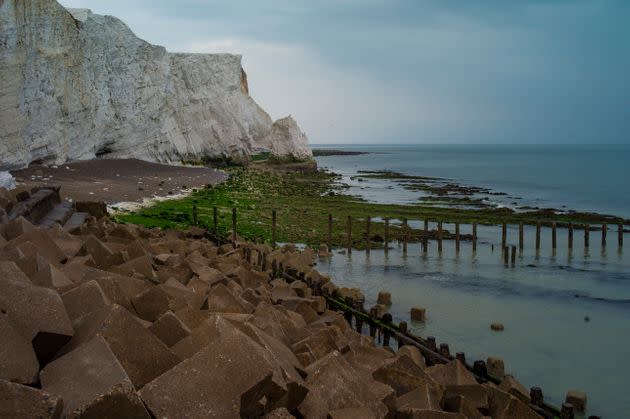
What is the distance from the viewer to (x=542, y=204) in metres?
41.4

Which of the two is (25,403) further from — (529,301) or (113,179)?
(113,179)

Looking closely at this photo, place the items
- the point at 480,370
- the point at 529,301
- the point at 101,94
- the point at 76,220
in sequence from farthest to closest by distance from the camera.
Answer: the point at 101,94
the point at 529,301
the point at 76,220
the point at 480,370

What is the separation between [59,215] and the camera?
14.9 metres

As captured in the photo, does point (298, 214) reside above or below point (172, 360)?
below

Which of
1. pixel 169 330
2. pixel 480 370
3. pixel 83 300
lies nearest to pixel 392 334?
pixel 480 370

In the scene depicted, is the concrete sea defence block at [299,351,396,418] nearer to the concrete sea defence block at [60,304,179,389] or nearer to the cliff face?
the concrete sea defence block at [60,304,179,389]

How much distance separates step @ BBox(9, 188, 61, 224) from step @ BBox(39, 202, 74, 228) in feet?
0.34

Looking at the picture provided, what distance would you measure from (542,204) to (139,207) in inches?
1052

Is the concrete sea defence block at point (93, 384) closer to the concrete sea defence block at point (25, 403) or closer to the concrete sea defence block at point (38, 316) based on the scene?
the concrete sea defence block at point (25, 403)

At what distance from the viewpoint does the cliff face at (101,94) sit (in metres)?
27.9

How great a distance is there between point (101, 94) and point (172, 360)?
39.2m

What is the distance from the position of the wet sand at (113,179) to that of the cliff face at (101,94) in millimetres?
1039

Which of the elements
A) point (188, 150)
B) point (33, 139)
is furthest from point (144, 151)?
point (33, 139)

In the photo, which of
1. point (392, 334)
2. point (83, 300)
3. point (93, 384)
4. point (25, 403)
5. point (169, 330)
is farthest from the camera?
point (392, 334)
